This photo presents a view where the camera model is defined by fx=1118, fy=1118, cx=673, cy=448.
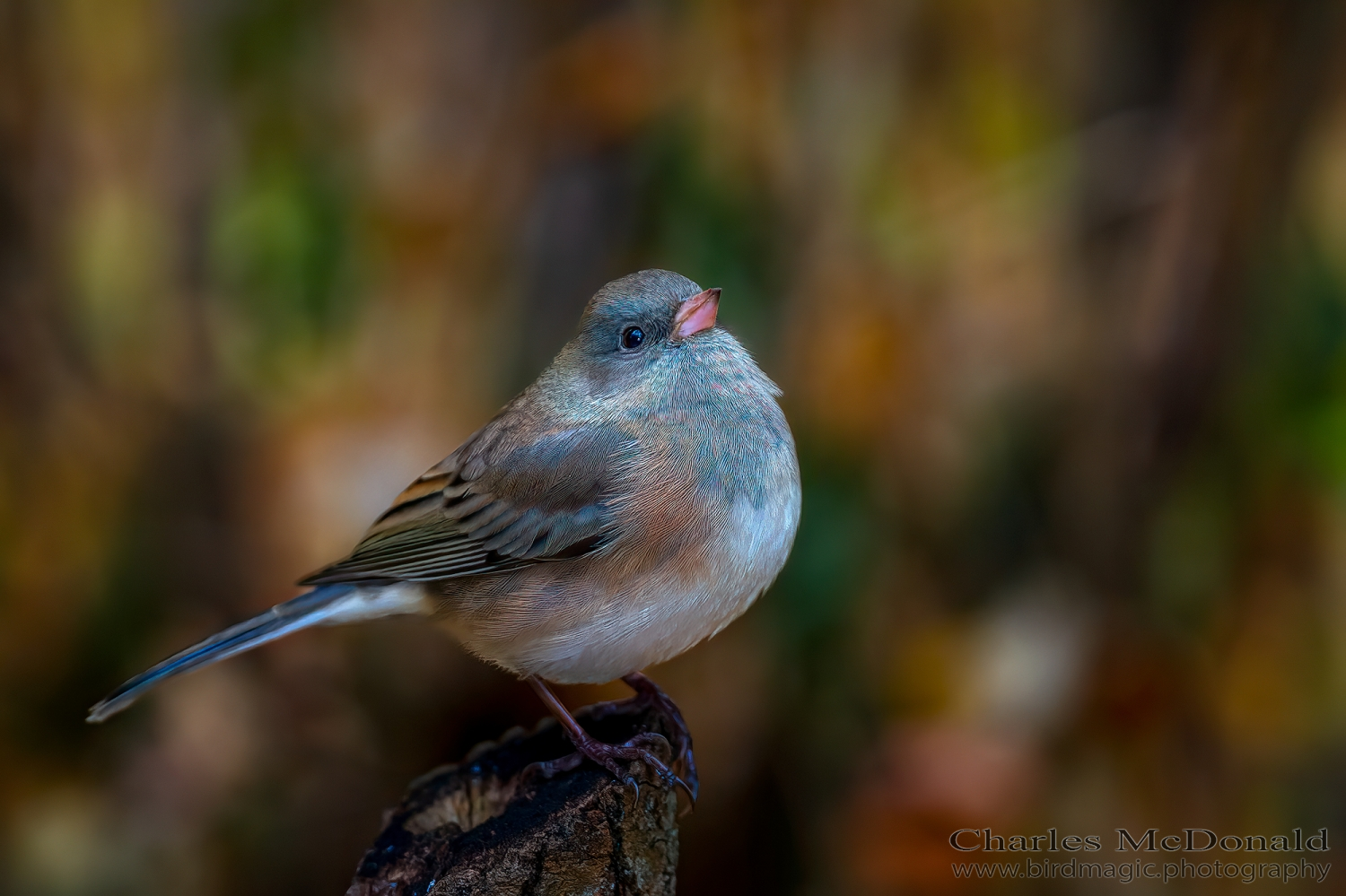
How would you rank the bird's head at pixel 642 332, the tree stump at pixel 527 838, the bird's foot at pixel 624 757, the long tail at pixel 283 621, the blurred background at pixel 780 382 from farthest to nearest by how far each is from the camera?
the blurred background at pixel 780 382 < the bird's head at pixel 642 332 < the long tail at pixel 283 621 < the bird's foot at pixel 624 757 < the tree stump at pixel 527 838

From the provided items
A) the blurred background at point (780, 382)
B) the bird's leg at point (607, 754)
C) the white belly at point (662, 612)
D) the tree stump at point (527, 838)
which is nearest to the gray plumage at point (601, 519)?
the white belly at point (662, 612)

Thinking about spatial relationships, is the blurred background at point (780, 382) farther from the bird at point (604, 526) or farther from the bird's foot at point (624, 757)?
the bird's foot at point (624, 757)

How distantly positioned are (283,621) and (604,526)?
643 millimetres

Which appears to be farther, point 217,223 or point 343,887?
point 343,887

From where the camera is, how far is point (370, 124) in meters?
3.09

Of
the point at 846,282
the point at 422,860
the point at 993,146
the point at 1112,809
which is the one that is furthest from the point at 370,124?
the point at 1112,809

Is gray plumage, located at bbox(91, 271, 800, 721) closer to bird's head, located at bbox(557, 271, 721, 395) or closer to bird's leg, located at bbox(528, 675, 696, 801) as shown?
bird's head, located at bbox(557, 271, 721, 395)

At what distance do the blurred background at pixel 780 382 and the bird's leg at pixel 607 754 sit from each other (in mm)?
981

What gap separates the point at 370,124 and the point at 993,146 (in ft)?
5.49

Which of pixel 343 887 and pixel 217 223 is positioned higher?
pixel 217 223

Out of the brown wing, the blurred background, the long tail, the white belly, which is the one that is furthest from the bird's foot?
the blurred background

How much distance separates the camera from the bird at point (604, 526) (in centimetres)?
190

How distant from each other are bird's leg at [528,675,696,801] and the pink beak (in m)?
0.72

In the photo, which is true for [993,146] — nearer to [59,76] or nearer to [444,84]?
[444,84]
